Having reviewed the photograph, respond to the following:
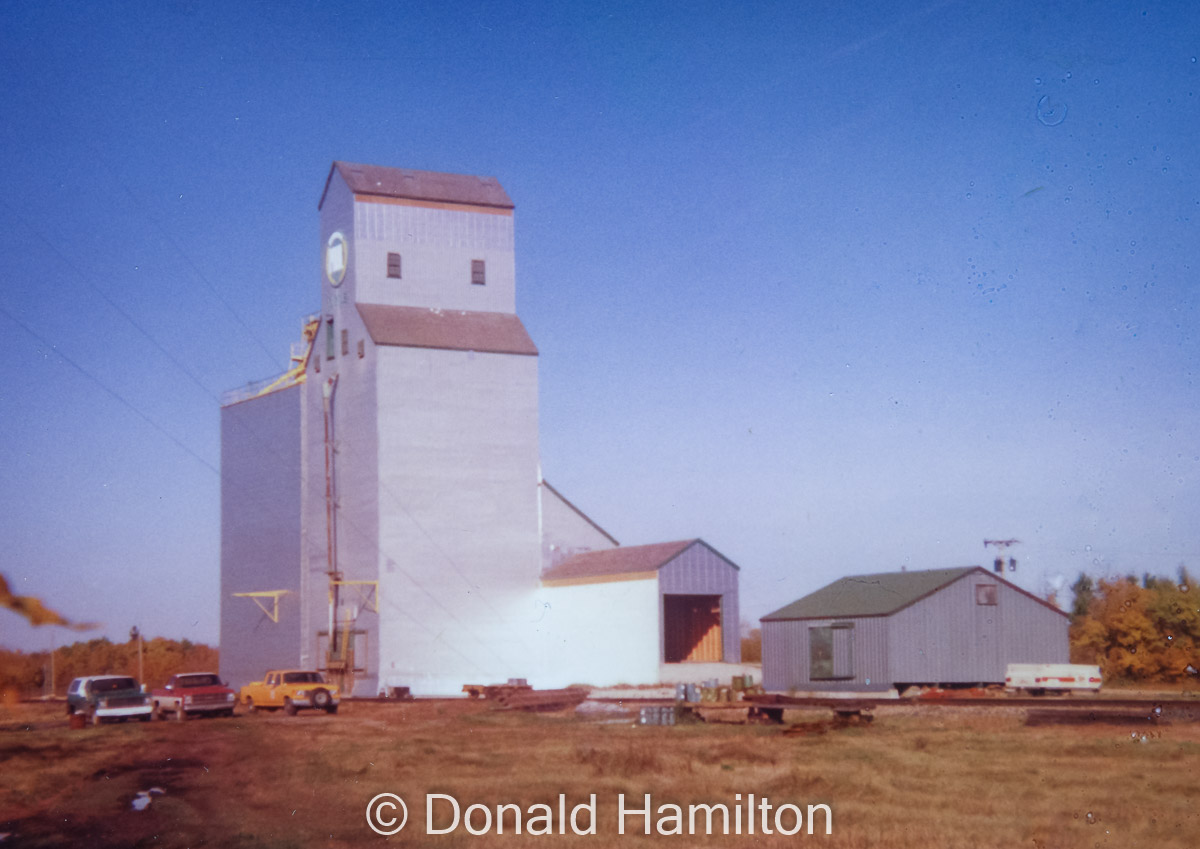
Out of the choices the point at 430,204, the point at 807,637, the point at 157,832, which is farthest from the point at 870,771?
the point at 430,204

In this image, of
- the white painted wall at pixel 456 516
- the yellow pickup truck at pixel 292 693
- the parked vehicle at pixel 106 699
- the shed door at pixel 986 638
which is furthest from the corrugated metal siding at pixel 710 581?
Answer: the parked vehicle at pixel 106 699

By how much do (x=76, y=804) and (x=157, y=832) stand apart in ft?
9.83

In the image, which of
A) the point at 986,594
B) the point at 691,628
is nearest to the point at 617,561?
the point at 691,628

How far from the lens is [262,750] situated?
83.5ft

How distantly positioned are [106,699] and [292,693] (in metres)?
7.01

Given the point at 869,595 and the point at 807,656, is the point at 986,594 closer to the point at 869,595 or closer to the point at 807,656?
the point at 869,595

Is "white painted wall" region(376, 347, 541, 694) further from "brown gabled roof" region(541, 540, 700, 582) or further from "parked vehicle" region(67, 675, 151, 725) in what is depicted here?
"parked vehicle" region(67, 675, 151, 725)

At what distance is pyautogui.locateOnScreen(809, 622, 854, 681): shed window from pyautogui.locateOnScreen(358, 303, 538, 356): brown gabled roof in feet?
62.5

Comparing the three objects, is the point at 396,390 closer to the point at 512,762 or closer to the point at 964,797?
the point at 512,762

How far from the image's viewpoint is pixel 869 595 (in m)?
49.4

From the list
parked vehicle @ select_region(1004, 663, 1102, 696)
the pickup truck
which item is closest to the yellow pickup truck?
the pickup truck

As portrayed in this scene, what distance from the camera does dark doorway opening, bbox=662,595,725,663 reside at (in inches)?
2256

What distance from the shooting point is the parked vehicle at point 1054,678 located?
42625mm

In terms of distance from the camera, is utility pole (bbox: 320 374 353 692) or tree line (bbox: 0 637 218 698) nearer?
tree line (bbox: 0 637 218 698)
